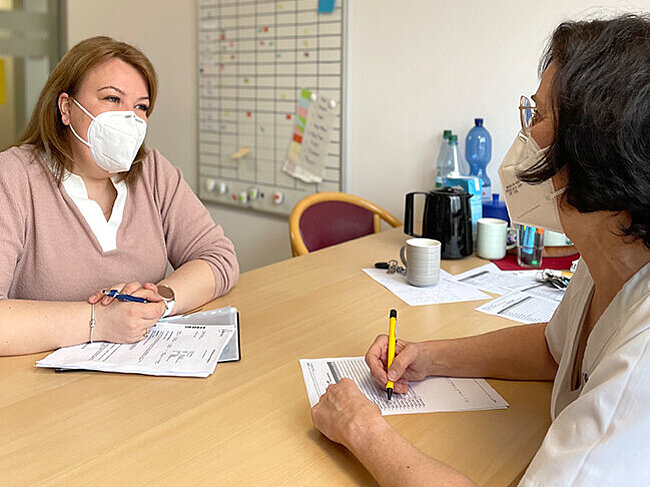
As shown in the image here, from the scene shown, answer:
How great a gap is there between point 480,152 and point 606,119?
5.42 ft

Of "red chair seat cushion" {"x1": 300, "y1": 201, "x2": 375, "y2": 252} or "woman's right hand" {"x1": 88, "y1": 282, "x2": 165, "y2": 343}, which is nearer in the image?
"woman's right hand" {"x1": 88, "y1": 282, "x2": 165, "y2": 343}

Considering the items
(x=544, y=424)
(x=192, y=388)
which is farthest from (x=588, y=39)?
(x=192, y=388)

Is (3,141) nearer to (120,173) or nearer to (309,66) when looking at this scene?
(309,66)

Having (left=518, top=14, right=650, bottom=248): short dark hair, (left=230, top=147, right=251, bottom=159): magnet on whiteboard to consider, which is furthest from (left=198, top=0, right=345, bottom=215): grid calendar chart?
(left=518, top=14, right=650, bottom=248): short dark hair

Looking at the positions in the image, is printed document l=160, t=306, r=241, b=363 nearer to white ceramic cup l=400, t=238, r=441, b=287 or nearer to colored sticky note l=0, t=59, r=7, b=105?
white ceramic cup l=400, t=238, r=441, b=287

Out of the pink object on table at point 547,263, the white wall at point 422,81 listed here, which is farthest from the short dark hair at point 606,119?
the white wall at point 422,81

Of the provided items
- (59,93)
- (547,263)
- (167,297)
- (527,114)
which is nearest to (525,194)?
(527,114)

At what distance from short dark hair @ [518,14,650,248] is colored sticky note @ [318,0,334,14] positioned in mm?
1968

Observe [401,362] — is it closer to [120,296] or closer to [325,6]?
[120,296]

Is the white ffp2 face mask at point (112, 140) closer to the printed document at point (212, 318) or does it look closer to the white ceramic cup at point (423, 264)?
the printed document at point (212, 318)

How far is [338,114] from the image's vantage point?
268cm

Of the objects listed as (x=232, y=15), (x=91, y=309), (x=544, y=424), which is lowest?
(x=544, y=424)

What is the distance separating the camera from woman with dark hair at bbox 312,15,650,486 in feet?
2.01

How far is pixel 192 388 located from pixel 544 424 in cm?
58
